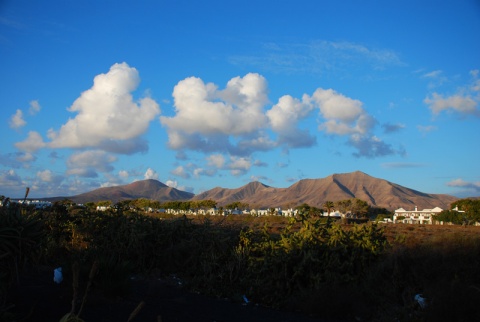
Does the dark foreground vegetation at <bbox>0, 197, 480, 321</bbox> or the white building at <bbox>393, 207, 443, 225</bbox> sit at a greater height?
the white building at <bbox>393, 207, 443, 225</bbox>

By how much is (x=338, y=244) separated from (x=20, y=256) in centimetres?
878

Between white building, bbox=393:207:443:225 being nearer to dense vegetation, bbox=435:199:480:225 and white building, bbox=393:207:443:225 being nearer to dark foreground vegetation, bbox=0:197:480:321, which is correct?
dense vegetation, bbox=435:199:480:225

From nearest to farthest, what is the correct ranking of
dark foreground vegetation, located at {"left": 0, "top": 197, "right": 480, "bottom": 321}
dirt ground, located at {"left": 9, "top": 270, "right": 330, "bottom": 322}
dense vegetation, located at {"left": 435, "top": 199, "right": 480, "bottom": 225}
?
1. dirt ground, located at {"left": 9, "top": 270, "right": 330, "bottom": 322}
2. dark foreground vegetation, located at {"left": 0, "top": 197, "right": 480, "bottom": 321}
3. dense vegetation, located at {"left": 435, "top": 199, "right": 480, "bottom": 225}

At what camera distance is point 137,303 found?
9641 millimetres

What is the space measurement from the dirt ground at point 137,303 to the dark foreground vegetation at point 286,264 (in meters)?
0.20

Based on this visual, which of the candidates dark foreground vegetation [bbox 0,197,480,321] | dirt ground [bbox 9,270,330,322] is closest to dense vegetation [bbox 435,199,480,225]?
dark foreground vegetation [bbox 0,197,480,321]

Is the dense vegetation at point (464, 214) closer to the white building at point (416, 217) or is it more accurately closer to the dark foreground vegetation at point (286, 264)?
the white building at point (416, 217)

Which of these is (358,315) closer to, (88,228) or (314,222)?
(314,222)

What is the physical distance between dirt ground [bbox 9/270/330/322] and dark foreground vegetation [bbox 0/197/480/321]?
8.0 inches

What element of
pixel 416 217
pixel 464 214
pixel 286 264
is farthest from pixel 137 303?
pixel 416 217

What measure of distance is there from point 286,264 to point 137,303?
4417mm

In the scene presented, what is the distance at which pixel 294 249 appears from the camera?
1300 centimetres

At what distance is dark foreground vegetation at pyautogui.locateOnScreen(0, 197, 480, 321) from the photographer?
396 inches

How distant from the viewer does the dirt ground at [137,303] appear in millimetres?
8102
